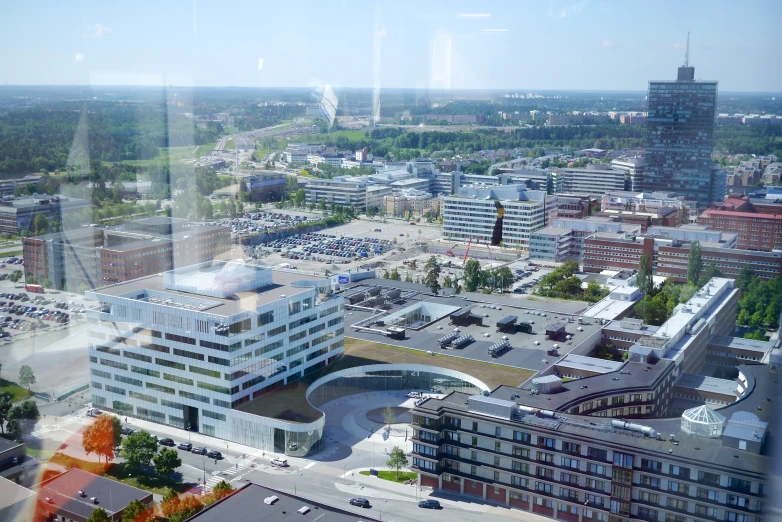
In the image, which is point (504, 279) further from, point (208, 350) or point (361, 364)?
point (208, 350)

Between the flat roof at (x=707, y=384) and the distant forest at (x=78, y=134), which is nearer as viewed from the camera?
the flat roof at (x=707, y=384)

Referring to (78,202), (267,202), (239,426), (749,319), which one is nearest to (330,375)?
(239,426)

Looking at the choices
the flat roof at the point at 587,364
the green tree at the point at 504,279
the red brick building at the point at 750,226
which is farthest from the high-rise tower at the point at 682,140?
the flat roof at the point at 587,364

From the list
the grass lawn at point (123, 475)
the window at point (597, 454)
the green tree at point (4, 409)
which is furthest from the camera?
the green tree at point (4, 409)

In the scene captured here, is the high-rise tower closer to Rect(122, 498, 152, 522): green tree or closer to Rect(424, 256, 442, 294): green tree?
Rect(424, 256, 442, 294): green tree

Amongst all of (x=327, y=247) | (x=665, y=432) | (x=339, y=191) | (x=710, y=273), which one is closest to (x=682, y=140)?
(x=710, y=273)

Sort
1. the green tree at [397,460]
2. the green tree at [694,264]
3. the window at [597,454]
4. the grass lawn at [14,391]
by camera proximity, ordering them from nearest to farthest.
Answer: the window at [597,454] → the green tree at [397,460] → the grass lawn at [14,391] → the green tree at [694,264]

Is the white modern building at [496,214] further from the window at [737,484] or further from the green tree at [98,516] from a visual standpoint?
the green tree at [98,516]
